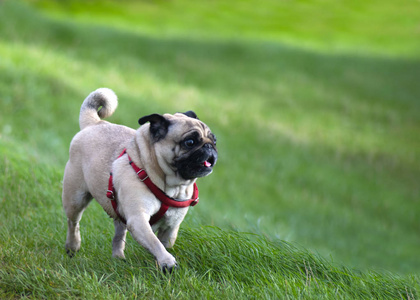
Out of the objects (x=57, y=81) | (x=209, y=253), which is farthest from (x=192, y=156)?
(x=57, y=81)

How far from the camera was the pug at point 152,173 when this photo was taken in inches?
154

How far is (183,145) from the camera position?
406 centimetres

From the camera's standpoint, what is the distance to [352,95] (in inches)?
827

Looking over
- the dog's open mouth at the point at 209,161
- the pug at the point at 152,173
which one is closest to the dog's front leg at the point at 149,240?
the pug at the point at 152,173

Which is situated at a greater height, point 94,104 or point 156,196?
point 94,104

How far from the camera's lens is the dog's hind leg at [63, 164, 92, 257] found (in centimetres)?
470

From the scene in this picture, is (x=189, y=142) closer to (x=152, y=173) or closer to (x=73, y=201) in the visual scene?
(x=152, y=173)

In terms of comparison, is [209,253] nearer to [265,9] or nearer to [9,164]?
[9,164]

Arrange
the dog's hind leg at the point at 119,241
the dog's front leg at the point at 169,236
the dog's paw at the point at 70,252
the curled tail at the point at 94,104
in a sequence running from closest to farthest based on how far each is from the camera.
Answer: the dog's front leg at the point at 169,236
the dog's hind leg at the point at 119,241
the dog's paw at the point at 70,252
the curled tail at the point at 94,104

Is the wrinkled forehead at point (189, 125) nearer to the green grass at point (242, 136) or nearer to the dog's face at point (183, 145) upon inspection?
the dog's face at point (183, 145)

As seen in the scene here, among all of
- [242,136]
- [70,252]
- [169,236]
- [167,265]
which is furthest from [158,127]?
[242,136]

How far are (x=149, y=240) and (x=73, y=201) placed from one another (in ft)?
4.15

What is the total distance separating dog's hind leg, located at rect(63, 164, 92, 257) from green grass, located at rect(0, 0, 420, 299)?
0.42ft

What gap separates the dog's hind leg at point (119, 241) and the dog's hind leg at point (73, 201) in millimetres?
353
